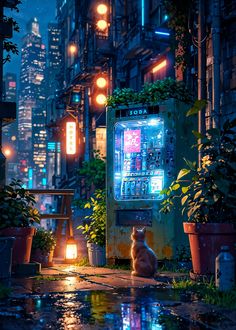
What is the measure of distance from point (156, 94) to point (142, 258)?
3.19 metres

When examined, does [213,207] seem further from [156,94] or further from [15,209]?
[15,209]

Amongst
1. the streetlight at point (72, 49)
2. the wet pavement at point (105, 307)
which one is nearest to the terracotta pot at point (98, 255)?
the wet pavement at point (105, 307)

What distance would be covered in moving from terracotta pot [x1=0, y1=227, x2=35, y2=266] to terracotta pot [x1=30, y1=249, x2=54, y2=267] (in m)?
1.12

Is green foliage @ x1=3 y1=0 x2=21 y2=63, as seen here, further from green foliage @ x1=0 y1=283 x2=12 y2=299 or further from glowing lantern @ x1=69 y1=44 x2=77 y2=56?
glowing lantern @ x1=69 y1=44 x2=77 y2=56

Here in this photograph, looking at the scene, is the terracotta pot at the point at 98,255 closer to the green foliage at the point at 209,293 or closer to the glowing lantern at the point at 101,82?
the green foliage at the point at 209,293

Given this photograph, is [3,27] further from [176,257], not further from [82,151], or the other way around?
[82,151]

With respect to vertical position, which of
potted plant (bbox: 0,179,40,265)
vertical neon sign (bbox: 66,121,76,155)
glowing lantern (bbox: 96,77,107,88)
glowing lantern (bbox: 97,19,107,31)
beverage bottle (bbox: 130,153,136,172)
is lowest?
potted plant (bbox: 0,179,40,265)

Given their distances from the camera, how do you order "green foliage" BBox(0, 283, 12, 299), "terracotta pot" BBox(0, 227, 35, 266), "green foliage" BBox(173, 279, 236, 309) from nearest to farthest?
"green foliage" BBox(173, 279, 236, 309)
"green foliage" BBox(0, 283, 12, 299)
"terracotta pot" BBox(0, 227, 35, 266)

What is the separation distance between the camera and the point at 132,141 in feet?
34.0

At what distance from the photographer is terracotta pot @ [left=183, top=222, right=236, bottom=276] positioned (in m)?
7.41

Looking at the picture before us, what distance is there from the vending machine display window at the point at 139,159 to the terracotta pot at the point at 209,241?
2275mm

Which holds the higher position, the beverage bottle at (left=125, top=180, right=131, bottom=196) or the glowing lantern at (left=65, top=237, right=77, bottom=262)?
the beverage bottle at (left=125, top=180, right=131, bottom=196)

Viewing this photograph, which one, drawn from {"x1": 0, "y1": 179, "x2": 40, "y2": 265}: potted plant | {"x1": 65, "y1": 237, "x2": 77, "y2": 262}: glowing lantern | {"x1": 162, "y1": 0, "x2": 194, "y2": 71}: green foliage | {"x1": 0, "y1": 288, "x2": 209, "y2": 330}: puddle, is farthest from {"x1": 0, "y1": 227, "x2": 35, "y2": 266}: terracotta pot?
{"x1": 162, "y1": 0, "x2": 194, "y2": 71}: green foliage

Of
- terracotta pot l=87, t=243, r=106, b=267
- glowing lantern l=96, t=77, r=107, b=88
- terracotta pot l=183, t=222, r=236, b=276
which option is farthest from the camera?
glowing lantern l=96, t=77, r=107, b=88
